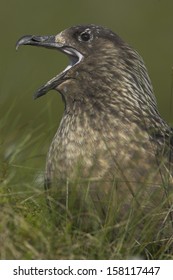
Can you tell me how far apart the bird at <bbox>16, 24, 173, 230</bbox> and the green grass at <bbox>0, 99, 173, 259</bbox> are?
5.8 inches

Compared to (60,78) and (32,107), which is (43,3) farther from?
(60,78)

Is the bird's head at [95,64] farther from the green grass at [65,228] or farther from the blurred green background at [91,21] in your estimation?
the blurred green background at [91,21]

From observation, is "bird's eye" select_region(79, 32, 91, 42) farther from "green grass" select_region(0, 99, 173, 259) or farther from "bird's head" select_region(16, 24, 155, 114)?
"green grass" select_region(0, 99, 173, 259)

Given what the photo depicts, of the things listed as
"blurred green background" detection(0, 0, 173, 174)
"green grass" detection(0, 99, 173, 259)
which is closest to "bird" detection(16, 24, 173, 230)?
"green grass" detection(0, 99, 173, 259)

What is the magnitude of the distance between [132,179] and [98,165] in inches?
7.8

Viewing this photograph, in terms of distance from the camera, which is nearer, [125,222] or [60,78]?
[125,222]

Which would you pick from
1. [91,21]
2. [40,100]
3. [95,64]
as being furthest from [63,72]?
[91,21]

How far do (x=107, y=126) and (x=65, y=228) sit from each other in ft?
3.78

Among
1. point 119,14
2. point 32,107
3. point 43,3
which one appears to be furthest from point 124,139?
point 43,3

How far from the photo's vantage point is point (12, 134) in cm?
696

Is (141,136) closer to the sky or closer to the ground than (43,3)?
closer to the sky

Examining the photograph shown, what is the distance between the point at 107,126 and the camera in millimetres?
6691
